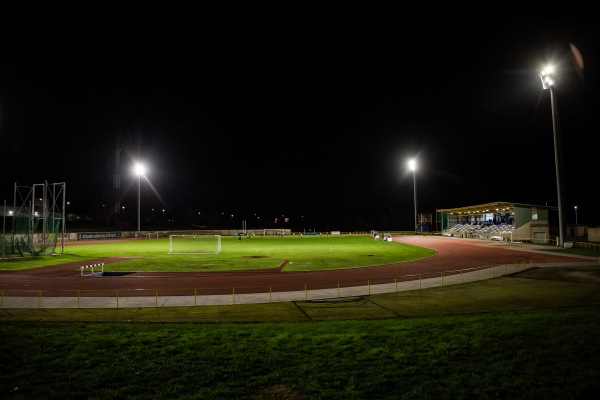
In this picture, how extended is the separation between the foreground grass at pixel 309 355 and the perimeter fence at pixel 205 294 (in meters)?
2.35

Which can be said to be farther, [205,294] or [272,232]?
[272,232]

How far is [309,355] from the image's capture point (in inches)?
427

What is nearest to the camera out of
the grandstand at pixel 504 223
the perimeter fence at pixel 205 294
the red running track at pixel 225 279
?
the perimeter fence at pixel 205 294

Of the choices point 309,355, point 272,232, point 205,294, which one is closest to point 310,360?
point 309,355

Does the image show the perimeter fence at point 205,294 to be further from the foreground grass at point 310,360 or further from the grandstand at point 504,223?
the grandstand at point 504,223

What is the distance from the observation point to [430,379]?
903 cm

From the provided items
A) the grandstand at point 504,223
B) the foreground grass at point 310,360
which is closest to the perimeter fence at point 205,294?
the foreground grass at point 310,360

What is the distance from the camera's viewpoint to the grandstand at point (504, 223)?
57750mm

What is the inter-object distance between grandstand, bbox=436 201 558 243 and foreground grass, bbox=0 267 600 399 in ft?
152

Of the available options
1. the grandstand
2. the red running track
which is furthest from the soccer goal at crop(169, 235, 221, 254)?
the grandstand

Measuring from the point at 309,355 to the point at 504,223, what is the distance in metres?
69.5

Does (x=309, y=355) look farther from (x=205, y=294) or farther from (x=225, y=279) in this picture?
(x=225, y=279)

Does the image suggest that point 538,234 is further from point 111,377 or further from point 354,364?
Answer: point 111,377

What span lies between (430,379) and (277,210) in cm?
17760
